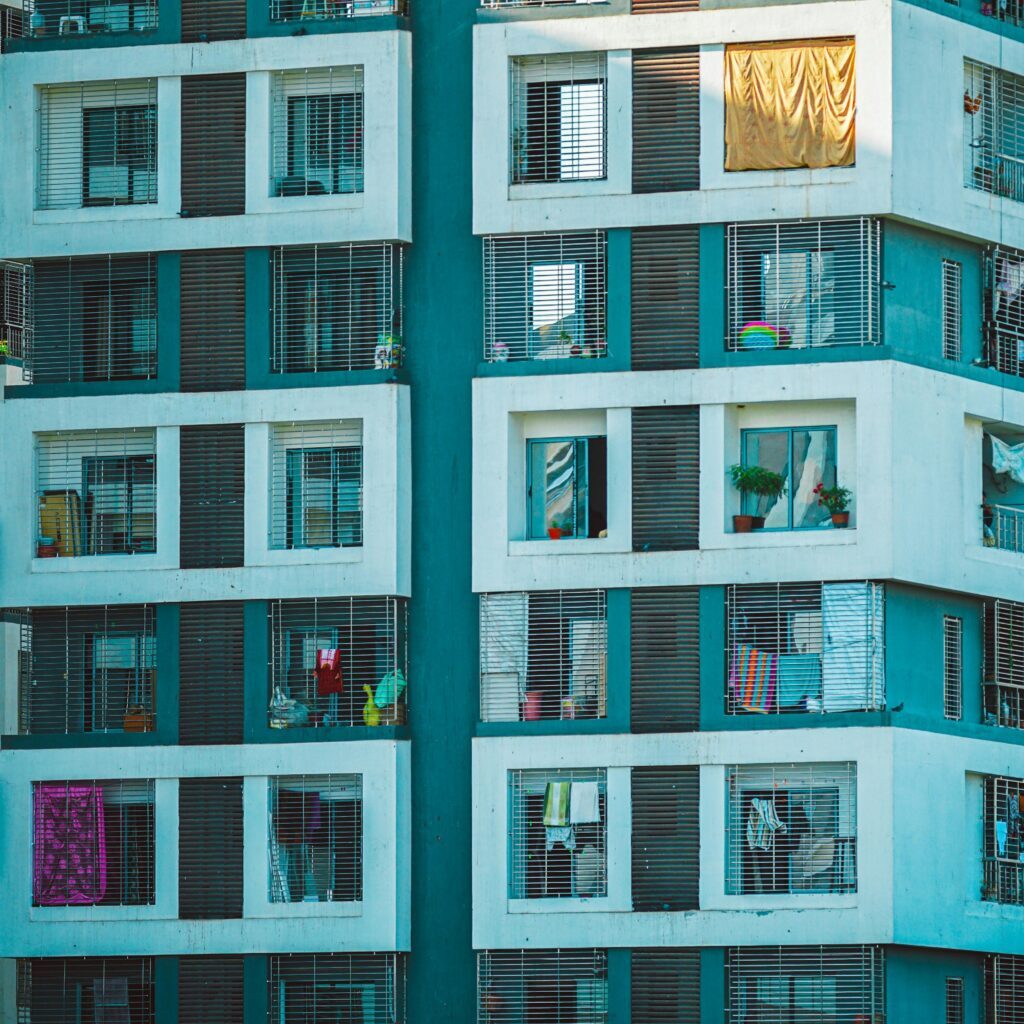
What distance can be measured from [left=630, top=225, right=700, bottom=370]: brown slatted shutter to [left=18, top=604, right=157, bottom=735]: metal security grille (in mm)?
10600

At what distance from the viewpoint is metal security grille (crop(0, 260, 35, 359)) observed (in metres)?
62.1

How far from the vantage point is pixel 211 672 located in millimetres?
58469

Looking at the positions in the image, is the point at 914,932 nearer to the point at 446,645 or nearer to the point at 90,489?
the point at 446,645

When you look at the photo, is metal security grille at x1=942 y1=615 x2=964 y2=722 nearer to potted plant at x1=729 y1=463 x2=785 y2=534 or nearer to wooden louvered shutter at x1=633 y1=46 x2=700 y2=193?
potted plant at x1=729 y1=463 x2=785 y2=534

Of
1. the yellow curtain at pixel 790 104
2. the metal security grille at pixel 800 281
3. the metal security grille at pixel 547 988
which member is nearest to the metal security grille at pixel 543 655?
the metal security grille at pixel 547 988

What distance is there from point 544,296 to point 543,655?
6617mm

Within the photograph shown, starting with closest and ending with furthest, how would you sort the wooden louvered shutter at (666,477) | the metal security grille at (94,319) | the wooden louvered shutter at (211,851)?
the wooden louvered shutter at (666,477) → the wooden louvered shutter at (211,851) → the metal security grille at (94,319)

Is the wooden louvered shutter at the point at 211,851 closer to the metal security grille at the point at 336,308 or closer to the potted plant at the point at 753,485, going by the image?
the metal security grille at the point at 336,308

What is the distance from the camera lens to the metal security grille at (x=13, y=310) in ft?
204

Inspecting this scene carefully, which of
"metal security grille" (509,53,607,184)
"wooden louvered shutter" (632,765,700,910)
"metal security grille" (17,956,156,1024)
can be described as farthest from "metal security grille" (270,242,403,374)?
"metal security grille" (17,956,156,1024)

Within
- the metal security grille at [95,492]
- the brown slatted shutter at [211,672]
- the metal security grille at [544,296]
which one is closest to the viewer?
the metal security grille at [544,296]

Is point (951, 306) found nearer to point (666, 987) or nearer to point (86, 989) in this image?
point (666, 987)

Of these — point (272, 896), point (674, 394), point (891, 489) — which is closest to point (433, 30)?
point (674, 394)

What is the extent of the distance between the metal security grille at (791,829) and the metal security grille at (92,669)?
37.2ft
